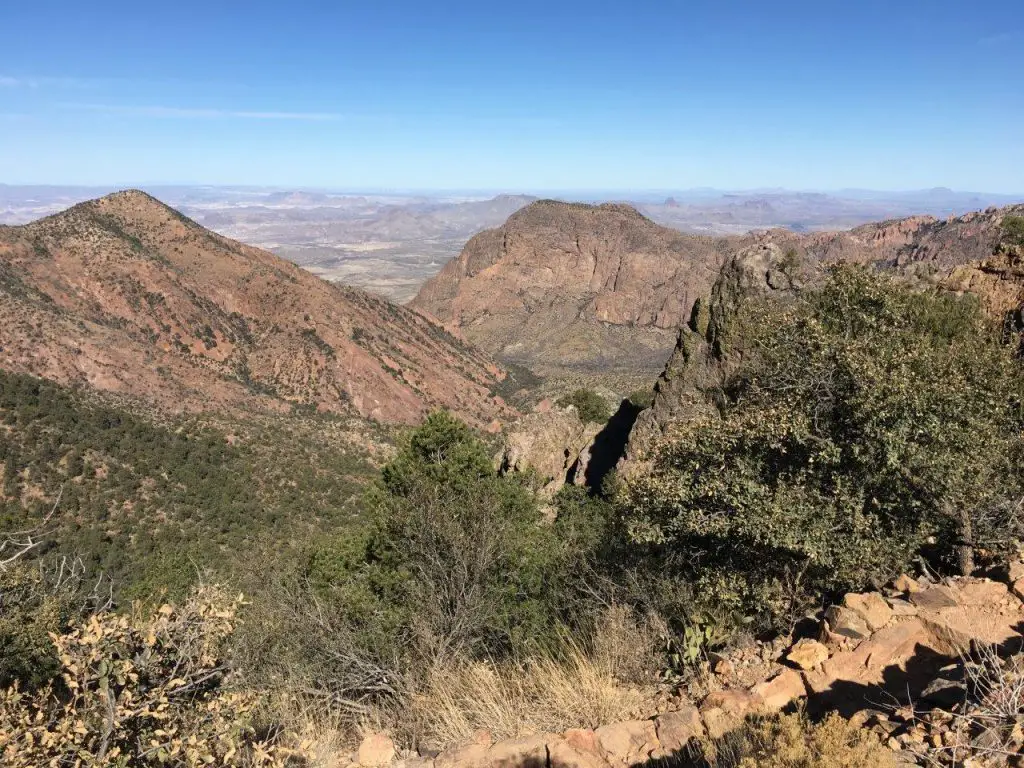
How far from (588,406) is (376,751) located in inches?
1567

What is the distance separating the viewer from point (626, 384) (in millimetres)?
98125

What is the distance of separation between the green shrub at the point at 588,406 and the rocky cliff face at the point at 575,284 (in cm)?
8683

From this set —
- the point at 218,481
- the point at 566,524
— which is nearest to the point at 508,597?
the point at 566,524

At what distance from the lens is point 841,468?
8.51m

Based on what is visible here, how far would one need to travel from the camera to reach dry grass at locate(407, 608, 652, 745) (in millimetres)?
6539

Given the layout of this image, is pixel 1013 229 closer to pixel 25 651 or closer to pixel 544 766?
pixel 544 766

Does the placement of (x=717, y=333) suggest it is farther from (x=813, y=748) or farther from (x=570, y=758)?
(x=813, y=748)

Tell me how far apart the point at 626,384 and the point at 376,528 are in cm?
8253

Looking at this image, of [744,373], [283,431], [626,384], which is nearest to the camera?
[744,373]

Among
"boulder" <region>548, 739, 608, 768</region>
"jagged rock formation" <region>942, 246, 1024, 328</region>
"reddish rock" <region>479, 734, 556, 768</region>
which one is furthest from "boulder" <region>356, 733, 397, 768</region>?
"jagged rock formation" <region>942, 246, 1024, 328</region>

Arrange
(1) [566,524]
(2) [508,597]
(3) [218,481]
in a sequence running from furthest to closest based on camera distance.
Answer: (3) [218,481] → (1) [566,524] → (2) [508,597]

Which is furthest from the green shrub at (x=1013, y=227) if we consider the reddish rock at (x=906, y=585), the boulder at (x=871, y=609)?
the boulder at (x=871, y=609)

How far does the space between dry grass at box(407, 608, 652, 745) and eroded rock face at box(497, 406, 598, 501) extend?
965 inches

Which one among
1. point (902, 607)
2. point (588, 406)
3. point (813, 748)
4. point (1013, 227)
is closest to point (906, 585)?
point (902, 607)
